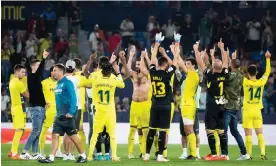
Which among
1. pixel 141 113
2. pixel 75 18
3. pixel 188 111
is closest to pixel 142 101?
pixel 141 113

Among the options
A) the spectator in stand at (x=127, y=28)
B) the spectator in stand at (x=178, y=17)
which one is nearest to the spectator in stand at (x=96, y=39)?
the spectator in stand at (x=127, y=28)

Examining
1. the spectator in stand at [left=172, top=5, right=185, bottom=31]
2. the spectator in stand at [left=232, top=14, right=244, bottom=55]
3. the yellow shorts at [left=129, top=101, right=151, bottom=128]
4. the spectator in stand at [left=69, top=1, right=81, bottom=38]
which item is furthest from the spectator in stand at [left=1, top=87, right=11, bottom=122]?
the yellow shorts at [left=129, top=101, right=151, bottom=128]

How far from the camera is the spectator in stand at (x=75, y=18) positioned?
41125 mm

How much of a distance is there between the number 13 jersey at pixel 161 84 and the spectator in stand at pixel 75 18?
19.2 meters

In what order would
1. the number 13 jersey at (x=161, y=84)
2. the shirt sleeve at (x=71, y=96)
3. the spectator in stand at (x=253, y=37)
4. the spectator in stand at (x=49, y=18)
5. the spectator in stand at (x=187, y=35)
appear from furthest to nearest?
the spectator in stand at (x=49, y=18)
the spectator in stand at (x=253, y=37)
the spectator in stand at (x=187, y=35)
the number 13 jersey at (x=161, y=84)
the shirt sleeve at (x=71, y=96)

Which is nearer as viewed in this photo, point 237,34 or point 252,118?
point 252,118

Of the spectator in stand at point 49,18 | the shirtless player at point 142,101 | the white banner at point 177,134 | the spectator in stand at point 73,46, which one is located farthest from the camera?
the spectator in stand at point 49,18

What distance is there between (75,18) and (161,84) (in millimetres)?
19415

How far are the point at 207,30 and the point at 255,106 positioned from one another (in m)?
17.1

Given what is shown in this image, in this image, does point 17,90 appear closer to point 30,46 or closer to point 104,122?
point 104,122

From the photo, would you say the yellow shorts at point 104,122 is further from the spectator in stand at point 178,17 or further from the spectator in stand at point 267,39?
the spectator in stand at point 267,39

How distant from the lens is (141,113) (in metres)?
23.6

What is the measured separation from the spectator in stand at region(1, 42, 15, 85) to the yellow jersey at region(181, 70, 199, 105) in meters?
16.6

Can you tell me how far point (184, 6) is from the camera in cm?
4131
